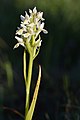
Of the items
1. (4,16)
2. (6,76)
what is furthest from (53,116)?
(4,16)

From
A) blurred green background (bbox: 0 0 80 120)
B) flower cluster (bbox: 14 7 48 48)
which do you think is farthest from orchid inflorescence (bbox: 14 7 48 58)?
blurred green background (bbox: 0 0 80 120)

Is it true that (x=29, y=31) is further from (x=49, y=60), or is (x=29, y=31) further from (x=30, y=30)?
→ (x=49, y=60)

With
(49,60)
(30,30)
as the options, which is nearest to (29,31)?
(30,30)

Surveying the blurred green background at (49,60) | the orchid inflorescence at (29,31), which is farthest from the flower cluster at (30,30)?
→ the blurred green background at (49,60)

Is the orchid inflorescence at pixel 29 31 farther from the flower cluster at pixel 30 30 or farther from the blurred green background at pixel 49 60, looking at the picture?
the blurred green background at pixel 49 60

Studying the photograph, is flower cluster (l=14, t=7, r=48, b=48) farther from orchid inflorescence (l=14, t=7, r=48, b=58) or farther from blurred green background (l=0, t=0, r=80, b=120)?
blurred green background (l=0, t=0, r=80, b=120)

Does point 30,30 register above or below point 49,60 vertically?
above

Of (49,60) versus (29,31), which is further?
(49,60)

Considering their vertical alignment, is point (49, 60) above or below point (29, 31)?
below

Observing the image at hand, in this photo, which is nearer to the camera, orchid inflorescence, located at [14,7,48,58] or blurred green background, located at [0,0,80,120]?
orchid inflorescence, located at [14,7,48,58]

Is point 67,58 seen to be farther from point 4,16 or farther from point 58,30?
point 4,16
